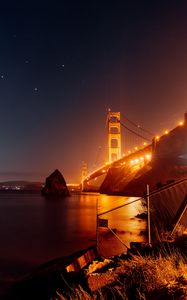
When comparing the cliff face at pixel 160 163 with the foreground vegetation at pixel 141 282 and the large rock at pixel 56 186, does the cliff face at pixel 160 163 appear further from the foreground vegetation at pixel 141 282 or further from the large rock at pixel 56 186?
the foreground vegetation at pixel 141 282

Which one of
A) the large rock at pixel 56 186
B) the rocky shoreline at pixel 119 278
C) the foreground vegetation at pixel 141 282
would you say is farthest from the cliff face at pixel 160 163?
the foreground vegetation at pixel 141 282

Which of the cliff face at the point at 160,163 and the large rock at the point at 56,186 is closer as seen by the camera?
the cliff face at the point at 160,163

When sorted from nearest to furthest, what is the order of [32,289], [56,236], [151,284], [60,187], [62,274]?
[151,284], [62,274], [32,289], [56,236], [60,187]

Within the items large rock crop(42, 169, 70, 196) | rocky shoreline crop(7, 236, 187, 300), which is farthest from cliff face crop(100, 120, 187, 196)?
rocky shoreline crop(7, 236, 187, 300)

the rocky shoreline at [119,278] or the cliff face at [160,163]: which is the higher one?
the cliff face at [160,163]

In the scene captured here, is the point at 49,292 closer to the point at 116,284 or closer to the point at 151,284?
the point at 116,284

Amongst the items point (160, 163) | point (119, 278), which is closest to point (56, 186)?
point (160, 163)

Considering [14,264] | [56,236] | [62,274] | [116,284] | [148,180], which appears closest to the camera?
[116,284]

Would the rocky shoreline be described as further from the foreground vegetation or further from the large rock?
the large rock

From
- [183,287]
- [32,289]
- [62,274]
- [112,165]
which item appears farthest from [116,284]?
[112,165]
